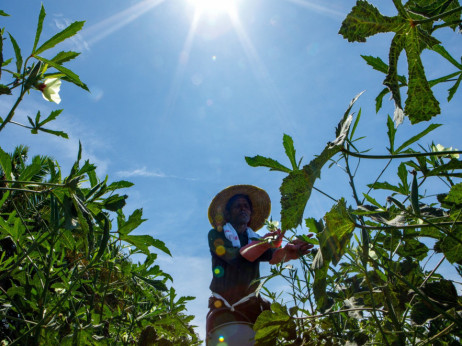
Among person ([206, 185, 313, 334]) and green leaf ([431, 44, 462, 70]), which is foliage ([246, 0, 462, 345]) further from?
person ([206, 185, 313, 334])

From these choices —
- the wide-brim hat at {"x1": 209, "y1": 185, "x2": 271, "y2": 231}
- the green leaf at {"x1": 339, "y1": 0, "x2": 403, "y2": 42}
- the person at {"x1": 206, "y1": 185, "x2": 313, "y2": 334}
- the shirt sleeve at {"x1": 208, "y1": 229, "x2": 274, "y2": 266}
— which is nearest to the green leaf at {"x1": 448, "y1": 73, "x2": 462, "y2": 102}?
the green leaf at {"x1": 339, "y1": 0, "x2": 403, "y2": 42}

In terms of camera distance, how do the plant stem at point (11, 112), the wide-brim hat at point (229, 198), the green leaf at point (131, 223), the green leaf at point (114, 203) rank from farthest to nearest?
1. the wide-brim hat at point (229, 198)
2. the green leaf at point (131, 223)
3. the green leaf at point (114, 203)
4. the plant stem at point (11, 112)

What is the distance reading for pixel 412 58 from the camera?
0.53 m

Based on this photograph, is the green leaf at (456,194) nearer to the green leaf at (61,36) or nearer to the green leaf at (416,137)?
the green leaf at (416,137)

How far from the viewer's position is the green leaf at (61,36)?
3.19 feet

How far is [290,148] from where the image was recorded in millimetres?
874

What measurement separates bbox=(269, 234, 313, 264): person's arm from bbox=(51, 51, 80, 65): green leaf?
40.1 inches

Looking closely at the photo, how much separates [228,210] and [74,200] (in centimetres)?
309

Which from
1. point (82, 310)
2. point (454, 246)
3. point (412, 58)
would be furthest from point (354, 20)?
point (82, 310)

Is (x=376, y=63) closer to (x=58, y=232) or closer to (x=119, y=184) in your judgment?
(x=119, y=184)

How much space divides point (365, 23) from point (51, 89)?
0.93 m

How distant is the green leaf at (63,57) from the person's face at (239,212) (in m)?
2.75

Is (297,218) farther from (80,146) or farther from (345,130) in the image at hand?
(80,146)

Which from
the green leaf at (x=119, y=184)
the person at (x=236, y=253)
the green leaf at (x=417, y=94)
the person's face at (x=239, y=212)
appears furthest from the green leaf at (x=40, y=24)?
the person's face at (x=239, y=212)
